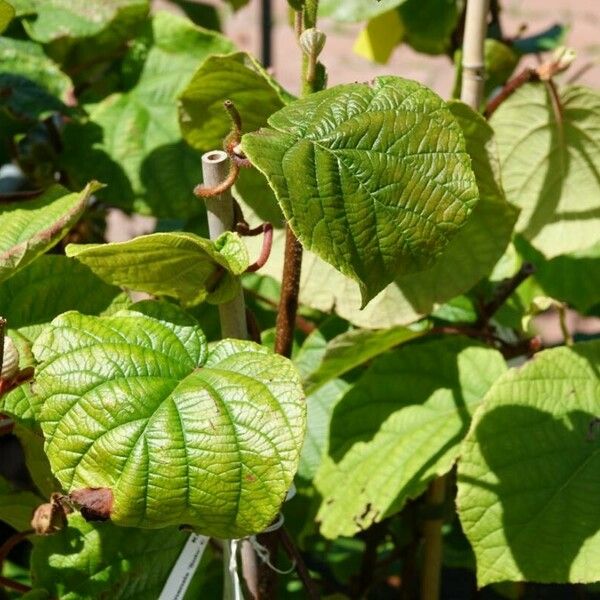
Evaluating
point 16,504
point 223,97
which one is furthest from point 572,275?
point 16,504

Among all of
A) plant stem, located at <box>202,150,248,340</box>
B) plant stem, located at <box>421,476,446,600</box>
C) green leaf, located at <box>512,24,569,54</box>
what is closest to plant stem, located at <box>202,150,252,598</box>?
plant stem, located at <box>202,150,248,340</box>

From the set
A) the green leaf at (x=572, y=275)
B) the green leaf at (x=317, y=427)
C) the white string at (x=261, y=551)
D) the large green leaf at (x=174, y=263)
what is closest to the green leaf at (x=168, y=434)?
the large green leaf at (x=174, y=263)

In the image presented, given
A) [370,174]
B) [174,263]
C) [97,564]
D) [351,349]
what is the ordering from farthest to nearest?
[351,349] < [97,564] < [174,263] < [370,174]

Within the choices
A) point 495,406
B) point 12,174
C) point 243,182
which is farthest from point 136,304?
point 12,174

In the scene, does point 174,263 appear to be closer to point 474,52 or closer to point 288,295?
point 288,295

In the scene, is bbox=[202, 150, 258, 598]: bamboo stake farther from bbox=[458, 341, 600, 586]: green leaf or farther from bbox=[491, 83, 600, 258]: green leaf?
bbox=[491, 83, 600, 258]: green leaf

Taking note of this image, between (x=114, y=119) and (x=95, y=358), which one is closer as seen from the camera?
(x=95, y=358)

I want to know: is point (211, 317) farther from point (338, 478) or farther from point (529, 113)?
point (529, 113)
